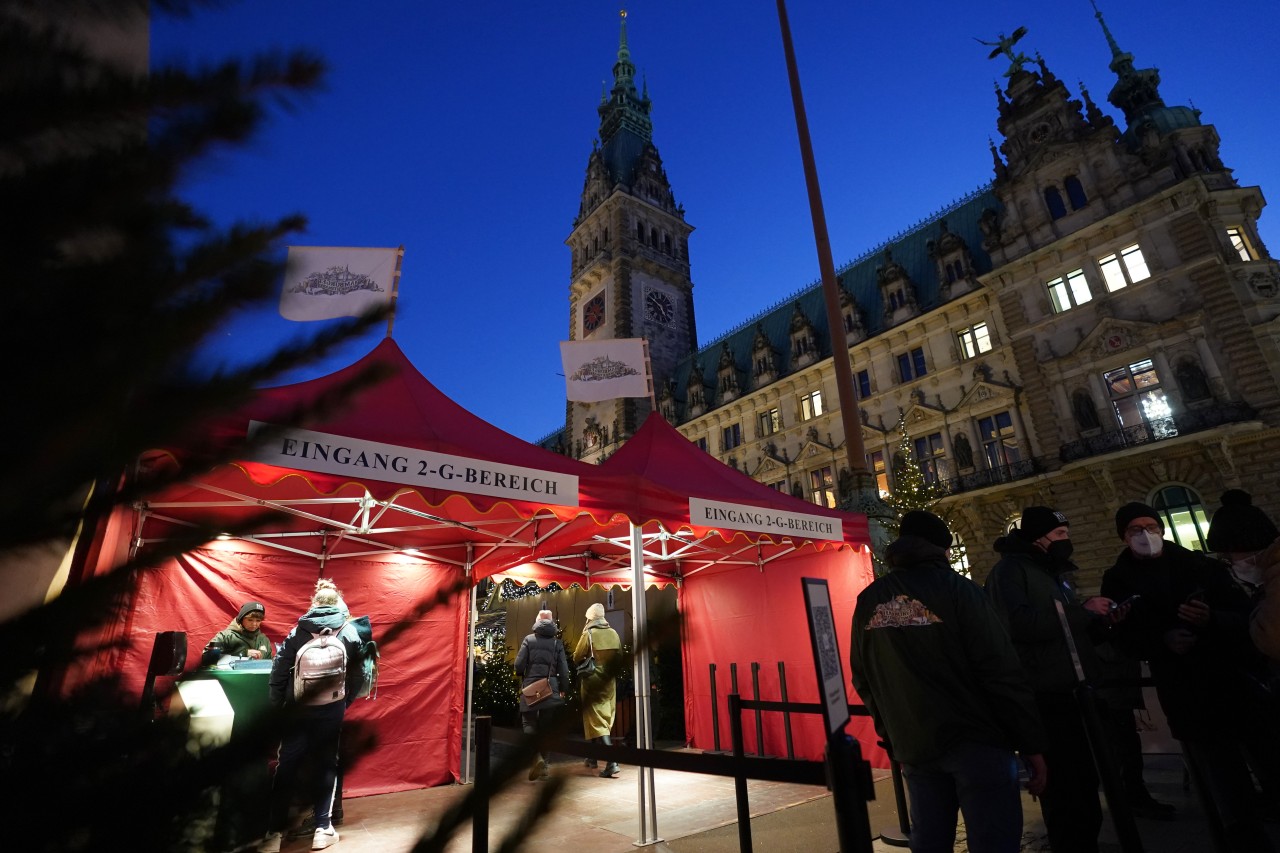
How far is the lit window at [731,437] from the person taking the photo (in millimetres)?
34094

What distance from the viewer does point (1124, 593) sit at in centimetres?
405

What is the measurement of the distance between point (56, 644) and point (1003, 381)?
2663cm

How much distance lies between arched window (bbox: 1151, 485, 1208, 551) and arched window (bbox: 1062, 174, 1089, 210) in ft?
34.7

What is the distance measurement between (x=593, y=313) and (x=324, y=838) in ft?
127

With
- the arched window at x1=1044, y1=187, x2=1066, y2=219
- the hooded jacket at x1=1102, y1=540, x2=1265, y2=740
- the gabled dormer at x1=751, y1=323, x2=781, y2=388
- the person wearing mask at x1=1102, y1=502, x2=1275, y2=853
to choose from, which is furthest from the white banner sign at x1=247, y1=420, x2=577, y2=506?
the gabled dormer at x1=751, y1=323, x2=781, y2=388

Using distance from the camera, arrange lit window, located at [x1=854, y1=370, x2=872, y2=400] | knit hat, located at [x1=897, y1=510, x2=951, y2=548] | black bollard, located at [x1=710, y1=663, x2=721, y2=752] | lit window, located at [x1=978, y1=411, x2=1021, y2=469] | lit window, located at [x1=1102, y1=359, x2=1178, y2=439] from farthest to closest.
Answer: lit window, located at [x1=854, y1=370, x2=872, y2=400] → lit window, located at [x1=978, y1=411, x2=1021, y2=469] → lit window, located at [x1=1102, y1=359, x2=1178, y2=439] → black bollard, located at [x1=710, y1=663, x2=721, y2=752] → knit hat, located at [x1=897, y1=510, x2=951, y2=548]

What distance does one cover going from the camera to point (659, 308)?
42.4m

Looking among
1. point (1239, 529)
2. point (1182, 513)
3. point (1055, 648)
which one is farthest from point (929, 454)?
point (1055, 648)

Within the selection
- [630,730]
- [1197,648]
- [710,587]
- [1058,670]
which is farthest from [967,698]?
[630,730]

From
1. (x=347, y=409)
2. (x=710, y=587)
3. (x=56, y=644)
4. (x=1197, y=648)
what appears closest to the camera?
(x=56, y=644)

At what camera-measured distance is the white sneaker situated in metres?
5.04

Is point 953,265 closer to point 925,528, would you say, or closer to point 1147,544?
point 1147,544

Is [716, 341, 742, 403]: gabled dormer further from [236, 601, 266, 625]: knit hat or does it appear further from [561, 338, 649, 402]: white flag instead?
[236, 601, 266, 625]: knit hat

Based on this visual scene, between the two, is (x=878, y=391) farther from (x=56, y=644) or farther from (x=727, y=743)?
(x=56, y=644)
